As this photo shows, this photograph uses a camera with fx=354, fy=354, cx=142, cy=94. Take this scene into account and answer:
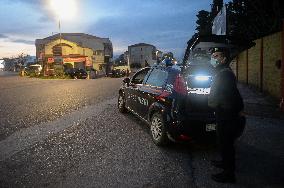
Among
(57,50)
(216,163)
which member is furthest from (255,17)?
(57,50)

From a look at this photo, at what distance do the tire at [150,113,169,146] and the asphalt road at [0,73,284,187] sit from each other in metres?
0.13

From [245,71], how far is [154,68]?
14.2 m

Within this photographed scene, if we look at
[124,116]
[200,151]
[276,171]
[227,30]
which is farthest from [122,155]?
[227,30]

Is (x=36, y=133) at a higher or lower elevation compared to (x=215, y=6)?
lower

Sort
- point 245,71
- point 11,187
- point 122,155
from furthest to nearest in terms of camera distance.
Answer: point 245,71
point 122,155
point 11,187

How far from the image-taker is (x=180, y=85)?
253 inches

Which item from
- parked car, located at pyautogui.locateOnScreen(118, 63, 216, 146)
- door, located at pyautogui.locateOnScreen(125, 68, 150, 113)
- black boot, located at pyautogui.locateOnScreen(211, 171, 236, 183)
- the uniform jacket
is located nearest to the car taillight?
parked car, located at pyautogui.locateOnScreen(118, 63, 216, 146)

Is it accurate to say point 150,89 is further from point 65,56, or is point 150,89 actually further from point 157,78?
point 65,56

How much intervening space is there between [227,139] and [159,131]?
79.7 inches

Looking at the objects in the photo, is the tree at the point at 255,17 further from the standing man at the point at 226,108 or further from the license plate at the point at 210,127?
the standing man at the point at 226,108

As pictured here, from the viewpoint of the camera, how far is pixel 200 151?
6637 millimetres

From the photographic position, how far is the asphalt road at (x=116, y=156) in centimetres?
504

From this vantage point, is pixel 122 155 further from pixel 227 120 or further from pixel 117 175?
pixel 227 120

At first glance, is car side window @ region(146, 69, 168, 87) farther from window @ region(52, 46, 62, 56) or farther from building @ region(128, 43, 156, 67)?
building @ region(128, 43, 156, 67)
